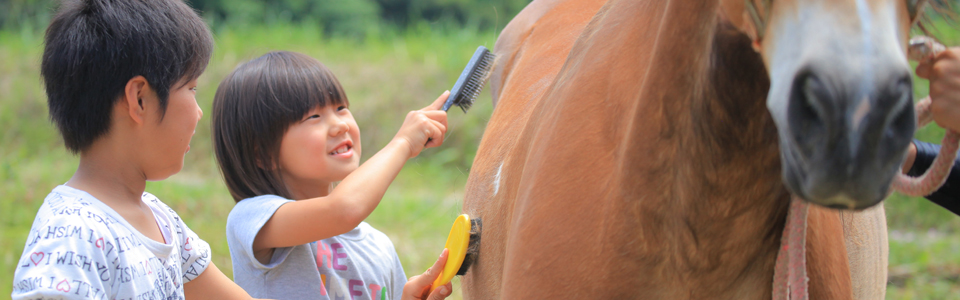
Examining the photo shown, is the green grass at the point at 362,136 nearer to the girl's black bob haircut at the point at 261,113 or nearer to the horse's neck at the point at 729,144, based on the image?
the girl's black bob haircut at the point at 261,113

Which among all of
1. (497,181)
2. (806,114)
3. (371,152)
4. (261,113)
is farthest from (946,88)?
(371,152)

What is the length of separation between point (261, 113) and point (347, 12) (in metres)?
9.70

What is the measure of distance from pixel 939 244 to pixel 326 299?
3.40 m

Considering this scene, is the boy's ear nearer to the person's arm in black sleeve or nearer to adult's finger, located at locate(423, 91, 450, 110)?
adult's finger, located at locate(423, 91, 450, 110)

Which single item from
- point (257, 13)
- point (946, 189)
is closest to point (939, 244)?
point (946, 189)

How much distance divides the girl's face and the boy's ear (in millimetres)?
458

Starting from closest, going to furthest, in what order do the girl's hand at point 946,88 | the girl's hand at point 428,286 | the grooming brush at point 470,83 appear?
the girl's hand at point 946,88 < the girl's hand at point 428,286 < the grooming brush at point 470,83

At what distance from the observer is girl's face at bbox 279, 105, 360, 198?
5.10 feet

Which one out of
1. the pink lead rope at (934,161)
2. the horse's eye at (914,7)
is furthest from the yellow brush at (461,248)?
the horse's eye at (914,7)

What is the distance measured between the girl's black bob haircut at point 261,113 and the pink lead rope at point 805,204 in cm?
107

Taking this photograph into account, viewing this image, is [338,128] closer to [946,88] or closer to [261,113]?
[261,113]

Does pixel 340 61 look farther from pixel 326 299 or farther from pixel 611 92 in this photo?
pixel 611 92

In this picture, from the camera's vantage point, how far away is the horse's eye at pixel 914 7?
0.63 metres

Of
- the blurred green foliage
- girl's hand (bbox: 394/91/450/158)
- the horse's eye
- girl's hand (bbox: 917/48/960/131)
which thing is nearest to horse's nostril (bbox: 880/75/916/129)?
the horse's eye
